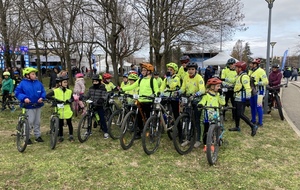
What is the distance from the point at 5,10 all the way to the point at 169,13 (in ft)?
29.6

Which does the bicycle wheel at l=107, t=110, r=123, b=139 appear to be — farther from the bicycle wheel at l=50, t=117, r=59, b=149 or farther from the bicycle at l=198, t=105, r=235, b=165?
the bicycle at l=198, t=105, r=235, b=165

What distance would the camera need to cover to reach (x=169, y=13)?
13.9 m

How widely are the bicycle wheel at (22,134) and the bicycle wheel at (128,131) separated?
1964 mm

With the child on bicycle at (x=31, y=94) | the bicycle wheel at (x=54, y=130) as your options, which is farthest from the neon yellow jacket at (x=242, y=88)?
the child on bicycle at (x=31, y=94)

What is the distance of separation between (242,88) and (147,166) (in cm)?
329

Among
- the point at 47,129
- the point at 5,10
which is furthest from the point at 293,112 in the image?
the point at 5,10

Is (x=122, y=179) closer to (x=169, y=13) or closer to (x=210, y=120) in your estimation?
(x=210, y=120)

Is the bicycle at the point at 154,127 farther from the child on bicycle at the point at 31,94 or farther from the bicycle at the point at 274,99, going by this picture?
the bicycle at the point at 274,99

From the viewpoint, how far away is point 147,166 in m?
4.54

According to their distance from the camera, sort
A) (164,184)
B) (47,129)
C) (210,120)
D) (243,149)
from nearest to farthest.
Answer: (164,184), (210,120), (243,149), (47,129)

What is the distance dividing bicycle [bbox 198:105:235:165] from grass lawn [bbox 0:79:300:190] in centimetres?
19

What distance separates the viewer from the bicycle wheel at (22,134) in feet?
17.3

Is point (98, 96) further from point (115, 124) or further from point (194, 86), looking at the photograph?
point (194, 86)

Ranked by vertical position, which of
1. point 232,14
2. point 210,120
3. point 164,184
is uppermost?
point 232,14
